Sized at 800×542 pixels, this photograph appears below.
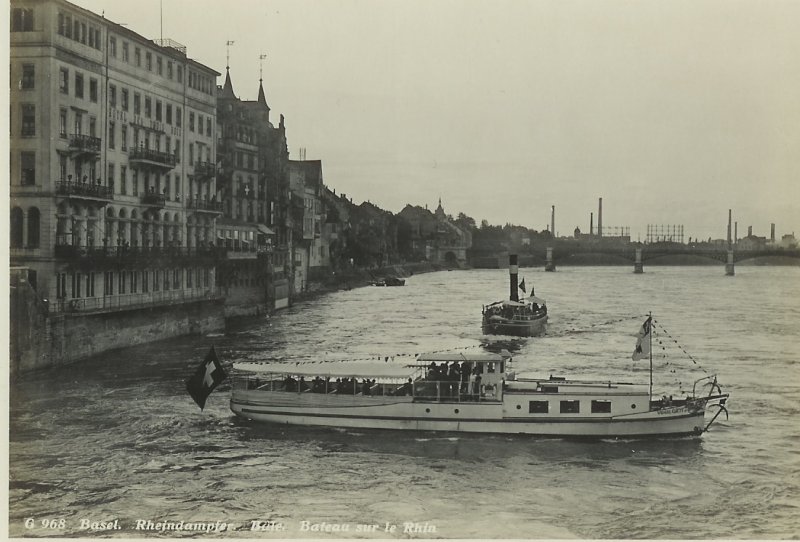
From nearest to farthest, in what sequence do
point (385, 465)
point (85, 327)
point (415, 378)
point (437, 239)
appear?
point (385, 465), point (415, 378), point (85, 327), point (437, 239)

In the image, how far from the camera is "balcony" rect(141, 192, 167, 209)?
28.6m

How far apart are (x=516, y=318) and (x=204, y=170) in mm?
14623

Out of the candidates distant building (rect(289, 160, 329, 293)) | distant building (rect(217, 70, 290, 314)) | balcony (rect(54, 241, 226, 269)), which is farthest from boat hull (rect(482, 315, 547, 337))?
distant building (rect(289, 160, 329, 293))

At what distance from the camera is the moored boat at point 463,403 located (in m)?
19.2

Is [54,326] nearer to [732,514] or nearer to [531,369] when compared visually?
[531,369]

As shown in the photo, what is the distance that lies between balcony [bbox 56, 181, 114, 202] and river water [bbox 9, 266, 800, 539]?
15.2 ft

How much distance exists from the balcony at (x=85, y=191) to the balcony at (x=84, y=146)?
0.84 meters

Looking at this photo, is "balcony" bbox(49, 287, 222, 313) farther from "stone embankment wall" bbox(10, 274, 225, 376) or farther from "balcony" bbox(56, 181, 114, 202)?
"balcony" bbox(56, 181, 114, 202)

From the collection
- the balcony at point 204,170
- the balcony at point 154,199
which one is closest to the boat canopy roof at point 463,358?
the balcony at point 154,199

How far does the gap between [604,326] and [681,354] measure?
616 cm

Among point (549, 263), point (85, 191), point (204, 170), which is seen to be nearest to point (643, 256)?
point (549, 263)

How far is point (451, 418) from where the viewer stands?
19.5 meters

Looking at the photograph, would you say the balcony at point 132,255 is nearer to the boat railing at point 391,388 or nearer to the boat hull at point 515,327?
the boat railing at point 391,388

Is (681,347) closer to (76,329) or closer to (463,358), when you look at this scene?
(463,358)
